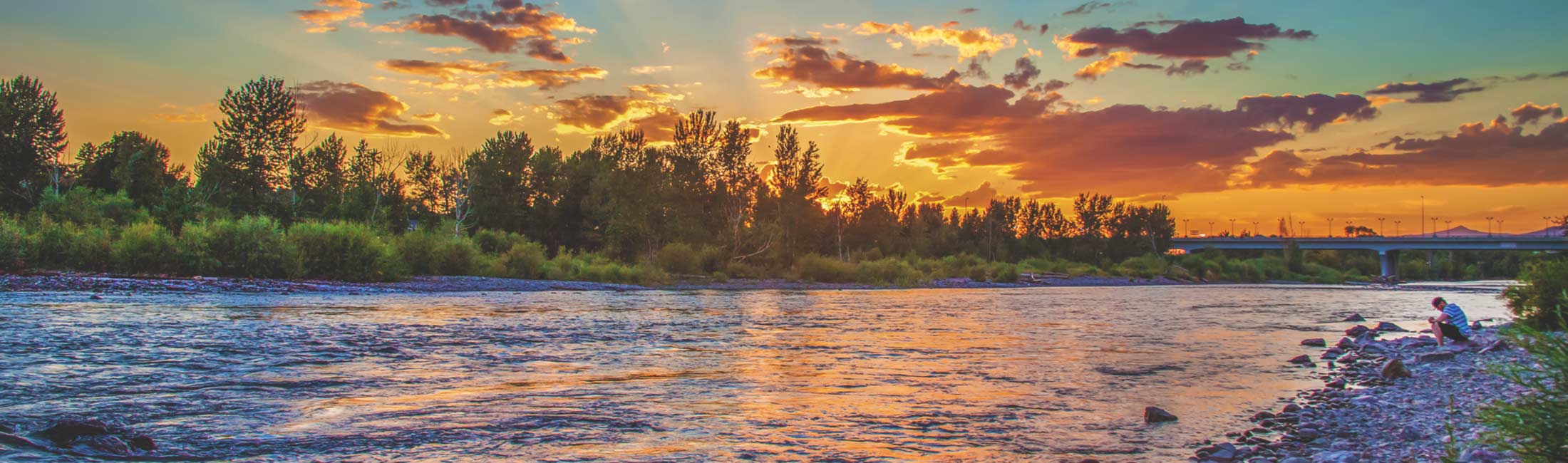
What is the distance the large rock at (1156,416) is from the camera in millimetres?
10273

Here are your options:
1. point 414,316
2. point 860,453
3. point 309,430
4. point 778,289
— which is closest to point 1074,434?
point 860,453

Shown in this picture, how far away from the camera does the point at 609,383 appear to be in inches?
511

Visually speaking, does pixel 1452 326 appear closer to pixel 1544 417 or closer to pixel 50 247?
pixel 1544 417

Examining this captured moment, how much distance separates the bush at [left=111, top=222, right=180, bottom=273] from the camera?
115ft

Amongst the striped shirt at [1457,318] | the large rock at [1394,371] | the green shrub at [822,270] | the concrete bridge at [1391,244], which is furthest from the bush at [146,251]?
the concrete bridge at [1391,244]

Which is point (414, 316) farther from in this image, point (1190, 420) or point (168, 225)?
point (168, 225)

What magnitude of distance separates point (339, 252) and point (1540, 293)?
148ft

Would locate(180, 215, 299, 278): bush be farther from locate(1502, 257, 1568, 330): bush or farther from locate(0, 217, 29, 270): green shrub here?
locate(1502, 257, 1568, 330): bush

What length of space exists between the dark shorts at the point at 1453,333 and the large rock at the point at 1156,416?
42.9 ft

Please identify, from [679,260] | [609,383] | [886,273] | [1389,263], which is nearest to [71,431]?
[609,383]

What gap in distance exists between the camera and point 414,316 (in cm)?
2538

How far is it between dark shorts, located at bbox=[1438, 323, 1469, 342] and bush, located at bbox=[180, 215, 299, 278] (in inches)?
1657

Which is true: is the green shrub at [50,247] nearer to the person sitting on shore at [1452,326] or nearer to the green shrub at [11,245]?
the green shrub at [11,245]

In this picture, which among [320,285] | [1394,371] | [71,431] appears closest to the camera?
[71,431]
